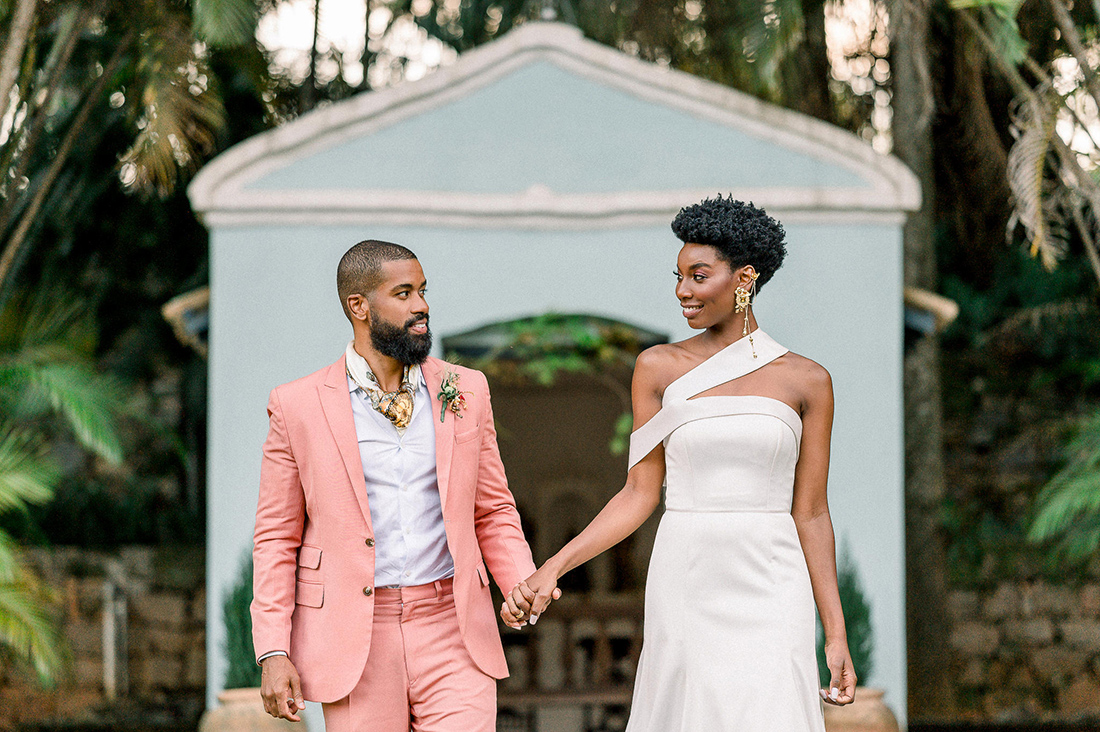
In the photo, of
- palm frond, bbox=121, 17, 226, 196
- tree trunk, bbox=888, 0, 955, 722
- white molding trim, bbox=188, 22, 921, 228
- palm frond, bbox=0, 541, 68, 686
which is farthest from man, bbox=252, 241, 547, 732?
tree trunk, bbox=888, 0, 955, 722

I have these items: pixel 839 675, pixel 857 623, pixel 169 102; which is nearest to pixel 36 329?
pixel 169 102

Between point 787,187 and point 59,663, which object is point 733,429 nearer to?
point 787,187

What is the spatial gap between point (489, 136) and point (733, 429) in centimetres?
404

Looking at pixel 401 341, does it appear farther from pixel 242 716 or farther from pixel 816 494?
pixel 242 716

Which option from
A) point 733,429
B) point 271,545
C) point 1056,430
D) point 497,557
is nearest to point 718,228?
point 733,429

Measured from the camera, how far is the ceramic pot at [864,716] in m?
6.22

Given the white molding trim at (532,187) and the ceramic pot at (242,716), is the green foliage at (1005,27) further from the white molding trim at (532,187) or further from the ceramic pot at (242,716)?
the ceramic pot at (242,716)

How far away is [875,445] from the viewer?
6.78 m

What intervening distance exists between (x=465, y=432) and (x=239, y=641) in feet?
12.3

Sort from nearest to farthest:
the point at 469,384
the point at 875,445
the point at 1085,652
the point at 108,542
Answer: the point at 469,384, the point at 875,445, the point at 1085,652, the point at 108,542

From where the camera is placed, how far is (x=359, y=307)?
3.40 meters

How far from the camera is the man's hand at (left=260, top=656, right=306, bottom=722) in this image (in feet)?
10.3

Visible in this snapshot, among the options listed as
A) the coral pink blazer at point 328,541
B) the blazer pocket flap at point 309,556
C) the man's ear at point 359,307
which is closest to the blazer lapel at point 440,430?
the coral pink blazer at point 328,541

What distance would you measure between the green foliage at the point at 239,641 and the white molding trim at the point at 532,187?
2150mm
